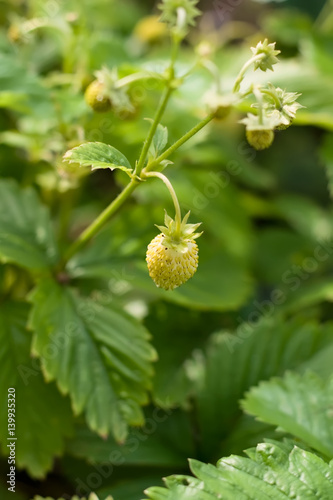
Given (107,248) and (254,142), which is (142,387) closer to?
(107,248)

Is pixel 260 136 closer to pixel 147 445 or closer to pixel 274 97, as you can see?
pixel 274 97

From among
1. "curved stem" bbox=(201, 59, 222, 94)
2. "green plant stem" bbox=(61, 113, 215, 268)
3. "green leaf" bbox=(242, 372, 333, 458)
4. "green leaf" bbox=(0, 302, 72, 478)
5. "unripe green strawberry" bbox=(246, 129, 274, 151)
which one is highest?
"curved stem" bbox=(201, 59, 222, 94)

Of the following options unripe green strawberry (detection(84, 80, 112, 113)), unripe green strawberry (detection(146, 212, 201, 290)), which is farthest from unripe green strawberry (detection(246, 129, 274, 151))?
unripe green strawberry (detection(84, 80, 112, 113))

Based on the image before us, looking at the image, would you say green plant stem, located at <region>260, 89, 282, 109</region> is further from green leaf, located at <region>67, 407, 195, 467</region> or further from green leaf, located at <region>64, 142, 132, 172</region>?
green leaf, located at <region>67, 407, 195, 467</region>

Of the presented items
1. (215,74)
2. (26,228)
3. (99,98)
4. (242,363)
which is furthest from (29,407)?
(215,74)

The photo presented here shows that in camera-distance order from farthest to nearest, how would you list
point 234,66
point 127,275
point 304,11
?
point 304,11 < point 234,66 < point 127,275

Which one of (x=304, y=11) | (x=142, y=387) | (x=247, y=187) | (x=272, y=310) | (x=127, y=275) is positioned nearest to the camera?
(x=142, y=387)

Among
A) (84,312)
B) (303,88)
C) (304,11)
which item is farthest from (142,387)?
(304,11)

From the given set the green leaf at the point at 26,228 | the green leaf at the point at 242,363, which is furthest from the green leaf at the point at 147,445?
the green leaf at the point at 26,228
